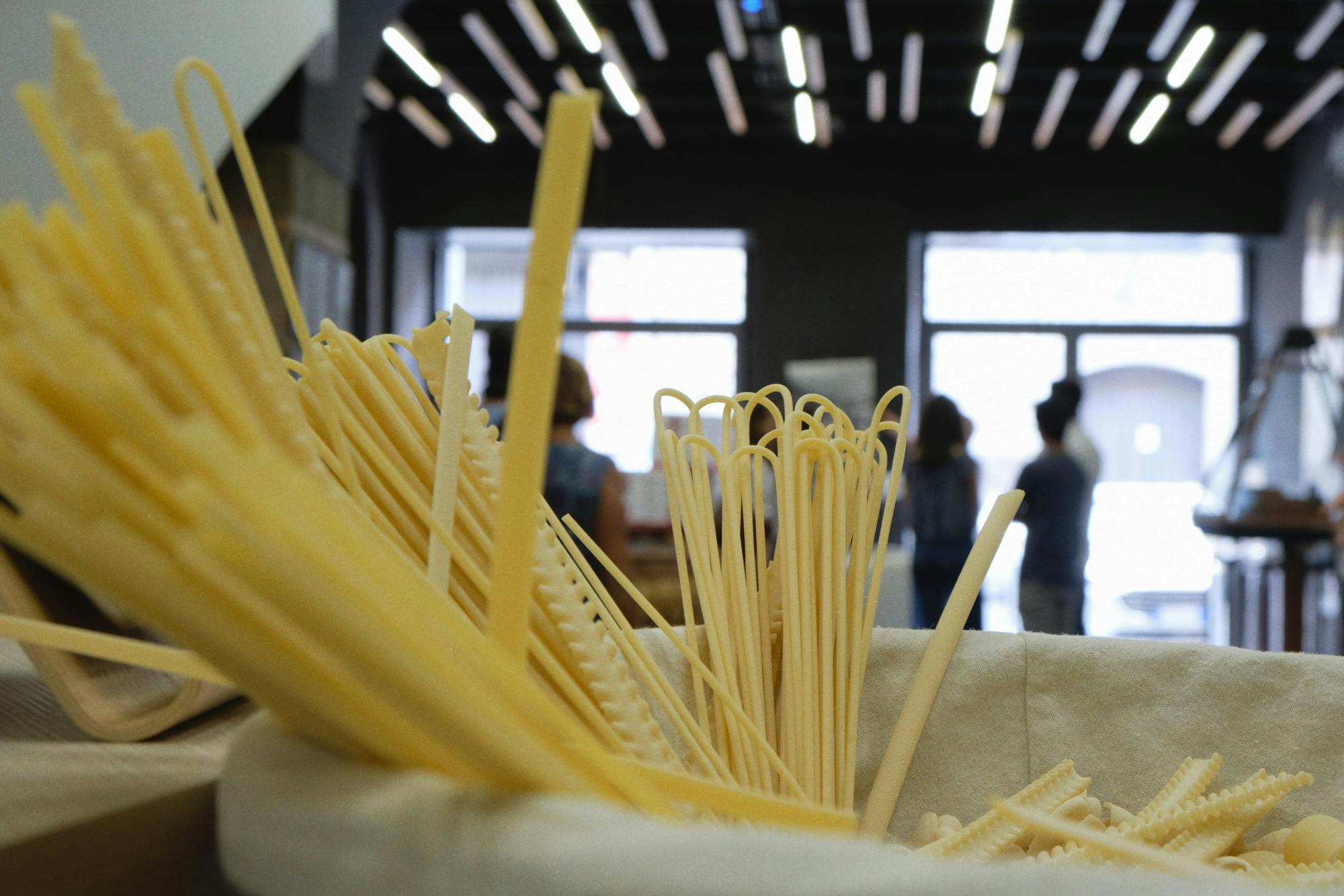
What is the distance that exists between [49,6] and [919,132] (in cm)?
462

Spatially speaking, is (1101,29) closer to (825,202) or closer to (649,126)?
(825,202)

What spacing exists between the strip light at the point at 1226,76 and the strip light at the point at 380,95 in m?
3.31

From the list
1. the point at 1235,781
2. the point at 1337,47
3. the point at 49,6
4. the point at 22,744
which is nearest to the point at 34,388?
the point at 22,744

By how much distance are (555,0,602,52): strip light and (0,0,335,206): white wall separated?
6.16ft

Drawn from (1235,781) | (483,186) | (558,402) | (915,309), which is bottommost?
(1235,781)

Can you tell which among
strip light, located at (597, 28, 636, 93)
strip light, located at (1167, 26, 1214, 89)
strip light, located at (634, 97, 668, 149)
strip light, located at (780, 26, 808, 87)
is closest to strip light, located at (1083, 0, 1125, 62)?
strip light, located at (1167, 26, 1214, 89)

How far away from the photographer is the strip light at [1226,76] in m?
3.94

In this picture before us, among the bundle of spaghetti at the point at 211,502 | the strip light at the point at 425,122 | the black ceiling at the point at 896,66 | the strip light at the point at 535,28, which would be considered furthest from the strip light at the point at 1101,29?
the bundle of spaghetti at the point at 211,502

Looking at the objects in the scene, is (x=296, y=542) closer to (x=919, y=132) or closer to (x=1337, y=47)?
(x=1337, y=47)

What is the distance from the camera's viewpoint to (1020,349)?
5.54m

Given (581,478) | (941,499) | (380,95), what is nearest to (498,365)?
(581,478)

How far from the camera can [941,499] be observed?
2865 mm

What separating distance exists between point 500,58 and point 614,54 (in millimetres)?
429

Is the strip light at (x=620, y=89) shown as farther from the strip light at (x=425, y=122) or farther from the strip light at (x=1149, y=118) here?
the strip light at (x=1149, y=118)
